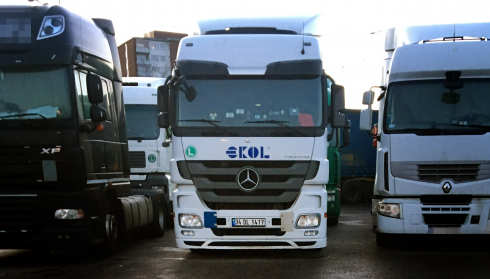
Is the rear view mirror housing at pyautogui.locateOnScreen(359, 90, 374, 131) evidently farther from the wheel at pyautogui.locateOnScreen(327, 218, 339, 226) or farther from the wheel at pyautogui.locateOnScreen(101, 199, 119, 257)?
the wheel at pyautogui.locateOnScreen(327, 218, 339, 226)

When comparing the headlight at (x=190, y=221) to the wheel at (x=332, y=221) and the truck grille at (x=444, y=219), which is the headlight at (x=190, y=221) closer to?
the truck grille at (x=444, y=219)

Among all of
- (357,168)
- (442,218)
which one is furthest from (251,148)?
(357,168)

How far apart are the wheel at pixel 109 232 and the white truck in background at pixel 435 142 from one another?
416 centimetres

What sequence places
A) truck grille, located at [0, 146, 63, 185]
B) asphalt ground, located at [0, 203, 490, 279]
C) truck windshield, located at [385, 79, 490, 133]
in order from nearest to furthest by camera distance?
1. asphalt ground, located at [0, 203, 490, 279]
2. truck grille, located at [0, 146, 63, 185]
3. truck windshield, located at [385, 79, 490, 133]

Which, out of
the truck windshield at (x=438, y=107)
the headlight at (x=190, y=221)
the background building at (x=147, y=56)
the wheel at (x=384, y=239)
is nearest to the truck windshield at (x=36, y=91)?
the headlight at (x=190, y=221)

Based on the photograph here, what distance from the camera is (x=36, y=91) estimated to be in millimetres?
9000

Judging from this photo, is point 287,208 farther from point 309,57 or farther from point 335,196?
point 335,196

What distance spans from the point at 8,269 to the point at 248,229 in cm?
339

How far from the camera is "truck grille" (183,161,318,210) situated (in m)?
9.03

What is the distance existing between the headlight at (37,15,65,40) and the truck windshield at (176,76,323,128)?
189 cm

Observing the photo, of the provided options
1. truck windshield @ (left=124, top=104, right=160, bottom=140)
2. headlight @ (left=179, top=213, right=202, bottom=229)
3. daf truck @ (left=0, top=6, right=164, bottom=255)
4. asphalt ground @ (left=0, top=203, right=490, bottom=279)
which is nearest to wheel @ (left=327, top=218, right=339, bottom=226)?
asphalt ground @ (left=0, top=203, right=490, bottom=279)

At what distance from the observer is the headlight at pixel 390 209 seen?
33.0ft

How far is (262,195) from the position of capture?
9.04 meters

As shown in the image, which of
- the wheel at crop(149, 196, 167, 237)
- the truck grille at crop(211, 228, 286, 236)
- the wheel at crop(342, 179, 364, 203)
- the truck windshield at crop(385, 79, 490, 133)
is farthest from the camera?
the wheel at crop(342, 179, 364, 203)
